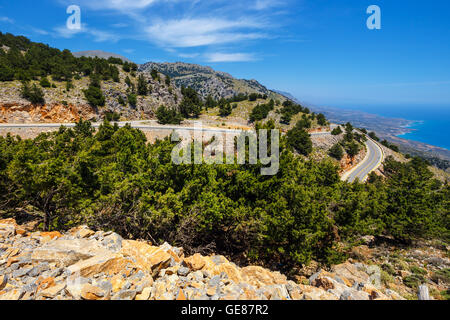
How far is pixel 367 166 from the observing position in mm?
54844

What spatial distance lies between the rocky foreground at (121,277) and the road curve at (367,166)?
46.1 metres

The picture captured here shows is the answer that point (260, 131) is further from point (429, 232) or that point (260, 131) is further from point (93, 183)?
point (429, 232)

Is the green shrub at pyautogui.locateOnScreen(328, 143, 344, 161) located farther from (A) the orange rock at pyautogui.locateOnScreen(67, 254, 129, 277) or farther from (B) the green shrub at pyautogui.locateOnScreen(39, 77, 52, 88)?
(B) the green shrub at pyautogui.locateOnScreen(39, 77, 52, 88)

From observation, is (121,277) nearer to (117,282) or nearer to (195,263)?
(117,282)

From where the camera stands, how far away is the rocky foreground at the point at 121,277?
5.74 metres

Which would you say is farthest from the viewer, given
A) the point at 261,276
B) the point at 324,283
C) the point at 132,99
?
the point at 132,99

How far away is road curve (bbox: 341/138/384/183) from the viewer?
4819 centimetres

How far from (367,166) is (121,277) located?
6511 cm

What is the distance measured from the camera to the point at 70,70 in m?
49.8

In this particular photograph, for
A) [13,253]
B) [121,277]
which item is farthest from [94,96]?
[121,277]

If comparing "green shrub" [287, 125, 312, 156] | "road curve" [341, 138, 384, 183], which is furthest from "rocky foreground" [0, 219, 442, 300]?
"road curve" [341, 138, 384, 183]

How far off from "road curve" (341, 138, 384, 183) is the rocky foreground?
151 ft
